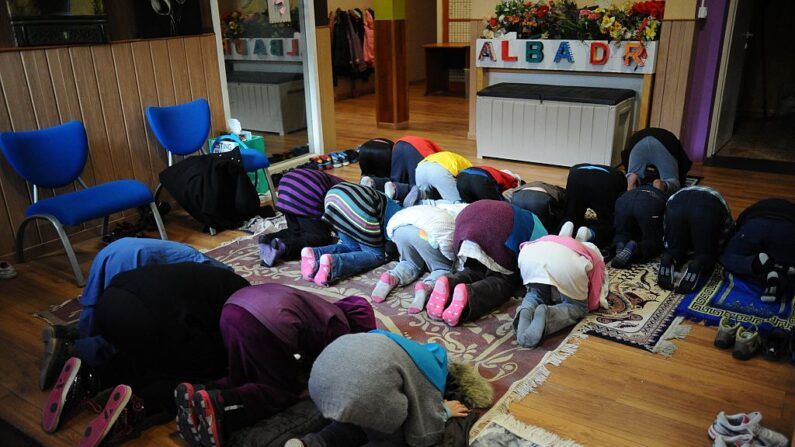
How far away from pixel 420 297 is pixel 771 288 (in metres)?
1.60

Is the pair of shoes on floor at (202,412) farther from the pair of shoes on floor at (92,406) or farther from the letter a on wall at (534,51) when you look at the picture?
the letter a on wall at (534,51)

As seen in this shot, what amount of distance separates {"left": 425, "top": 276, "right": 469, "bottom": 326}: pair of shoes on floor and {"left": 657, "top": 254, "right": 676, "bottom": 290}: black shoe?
1.04 m

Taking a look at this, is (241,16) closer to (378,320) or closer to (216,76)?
(216,76)

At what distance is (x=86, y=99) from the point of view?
12.6 ft

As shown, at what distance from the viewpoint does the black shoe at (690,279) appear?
2.91 metres

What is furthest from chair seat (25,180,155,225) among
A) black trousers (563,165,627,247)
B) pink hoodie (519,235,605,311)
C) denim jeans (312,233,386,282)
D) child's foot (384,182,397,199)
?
black trousers (563,165,627,247)

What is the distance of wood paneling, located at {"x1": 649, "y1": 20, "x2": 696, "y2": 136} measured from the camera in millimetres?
4648

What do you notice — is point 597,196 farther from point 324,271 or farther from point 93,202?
point 93,202

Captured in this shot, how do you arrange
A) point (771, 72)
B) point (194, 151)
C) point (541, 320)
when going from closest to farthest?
point (541, 320) < point (194, 151) < point (771, 72)

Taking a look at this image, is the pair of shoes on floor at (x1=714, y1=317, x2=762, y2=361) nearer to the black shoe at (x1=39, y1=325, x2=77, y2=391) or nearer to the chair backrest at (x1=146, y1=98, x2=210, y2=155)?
the black shoe at (x1=39, y1=325, x2=77, y2=391)

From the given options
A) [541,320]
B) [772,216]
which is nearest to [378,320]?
[541,320]

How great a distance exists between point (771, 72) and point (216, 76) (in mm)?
5978

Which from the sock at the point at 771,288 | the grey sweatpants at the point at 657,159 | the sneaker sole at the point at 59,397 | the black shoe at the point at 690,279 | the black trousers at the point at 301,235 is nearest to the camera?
the sneaker sole at the point at 59,397

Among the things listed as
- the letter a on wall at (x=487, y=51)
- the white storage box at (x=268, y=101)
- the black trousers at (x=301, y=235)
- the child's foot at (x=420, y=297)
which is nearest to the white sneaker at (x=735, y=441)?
the child's foot at (x=420, y=297)
